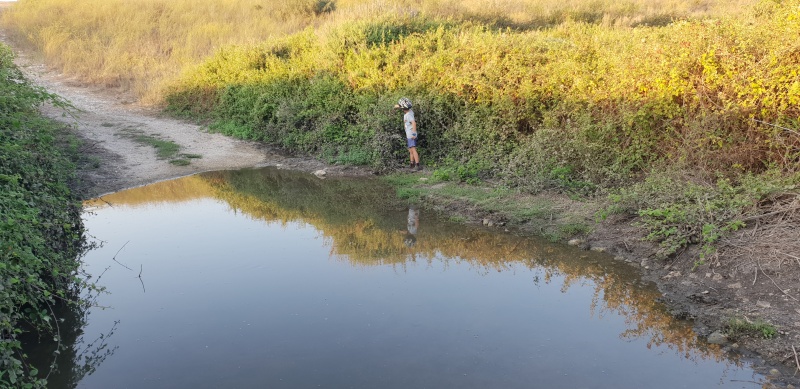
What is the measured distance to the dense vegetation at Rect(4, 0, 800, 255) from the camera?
8.28 metres

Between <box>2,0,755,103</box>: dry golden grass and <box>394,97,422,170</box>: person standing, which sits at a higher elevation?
<box>2,0,755,103</box>: dry golden grass

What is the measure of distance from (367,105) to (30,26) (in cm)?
2426

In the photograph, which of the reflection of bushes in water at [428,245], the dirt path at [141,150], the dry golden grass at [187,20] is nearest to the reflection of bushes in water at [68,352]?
the reflection of bushes in water at [428,245]

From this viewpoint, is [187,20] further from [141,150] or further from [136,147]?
[141,150]

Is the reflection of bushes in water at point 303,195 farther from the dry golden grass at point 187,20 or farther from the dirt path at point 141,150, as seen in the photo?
the dry golden grass at point 187,20

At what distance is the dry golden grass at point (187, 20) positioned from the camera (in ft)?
67.1

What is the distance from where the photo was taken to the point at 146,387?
5270 mm

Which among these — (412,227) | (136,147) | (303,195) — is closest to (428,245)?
(412,227)

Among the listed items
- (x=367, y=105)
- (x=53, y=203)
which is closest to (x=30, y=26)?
(x=367, y=105)

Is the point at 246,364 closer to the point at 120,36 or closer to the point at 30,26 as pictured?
the point at 120,36

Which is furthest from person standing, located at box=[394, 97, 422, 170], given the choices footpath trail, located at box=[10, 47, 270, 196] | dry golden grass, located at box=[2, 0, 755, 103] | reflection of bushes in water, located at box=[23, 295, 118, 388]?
reflection of bushes in water, located at box=[23, 295, 118, 388]

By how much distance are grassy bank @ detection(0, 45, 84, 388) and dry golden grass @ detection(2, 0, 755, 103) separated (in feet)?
32.5

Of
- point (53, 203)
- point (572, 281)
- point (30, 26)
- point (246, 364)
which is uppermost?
point (30, 26)

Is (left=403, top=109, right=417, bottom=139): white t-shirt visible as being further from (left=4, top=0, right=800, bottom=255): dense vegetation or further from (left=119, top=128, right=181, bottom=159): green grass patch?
(left=119, top=128, right=181, bottom=159): green grass patch
